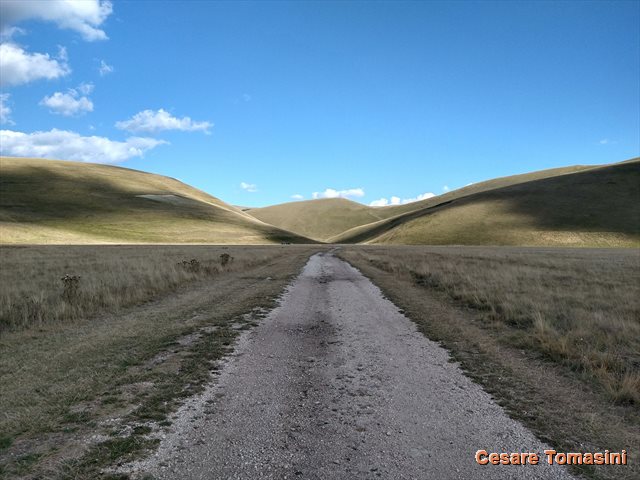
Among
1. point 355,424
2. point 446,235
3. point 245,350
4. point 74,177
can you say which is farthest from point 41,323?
point 74,177

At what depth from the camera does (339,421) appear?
5.05m

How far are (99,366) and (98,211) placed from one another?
120m

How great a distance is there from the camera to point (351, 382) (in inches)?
257

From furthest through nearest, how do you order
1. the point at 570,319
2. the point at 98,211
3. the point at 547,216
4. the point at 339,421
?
the point at 547,216 < the point at 98,211 < the point at 570,319 < the point at 339,421

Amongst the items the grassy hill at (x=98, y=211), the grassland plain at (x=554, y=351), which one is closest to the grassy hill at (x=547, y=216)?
the grassy hill at (x=98, y=211)

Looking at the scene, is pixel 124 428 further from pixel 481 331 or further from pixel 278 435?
pixel 481 331

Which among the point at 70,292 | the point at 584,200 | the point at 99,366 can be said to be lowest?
the point at 99,366

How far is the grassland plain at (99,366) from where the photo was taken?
Result: 4.38m

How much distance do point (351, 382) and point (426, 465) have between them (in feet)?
8.39

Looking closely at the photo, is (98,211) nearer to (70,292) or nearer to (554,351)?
(70,292)

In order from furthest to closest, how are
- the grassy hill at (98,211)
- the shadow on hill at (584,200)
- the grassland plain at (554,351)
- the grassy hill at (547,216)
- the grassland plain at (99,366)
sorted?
the shadow on hill at (584,200)
the grassy hill at (547,216)
the grassy hill at (98,211)
the grassland plain at (554,351)
the grassland plain at (99,366)

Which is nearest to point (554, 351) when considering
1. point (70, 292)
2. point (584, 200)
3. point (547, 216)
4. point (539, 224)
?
point (70, 292)

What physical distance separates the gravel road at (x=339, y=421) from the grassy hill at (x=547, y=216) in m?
111

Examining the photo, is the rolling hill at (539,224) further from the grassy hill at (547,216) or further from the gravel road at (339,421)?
the gravel road at (339,421)
